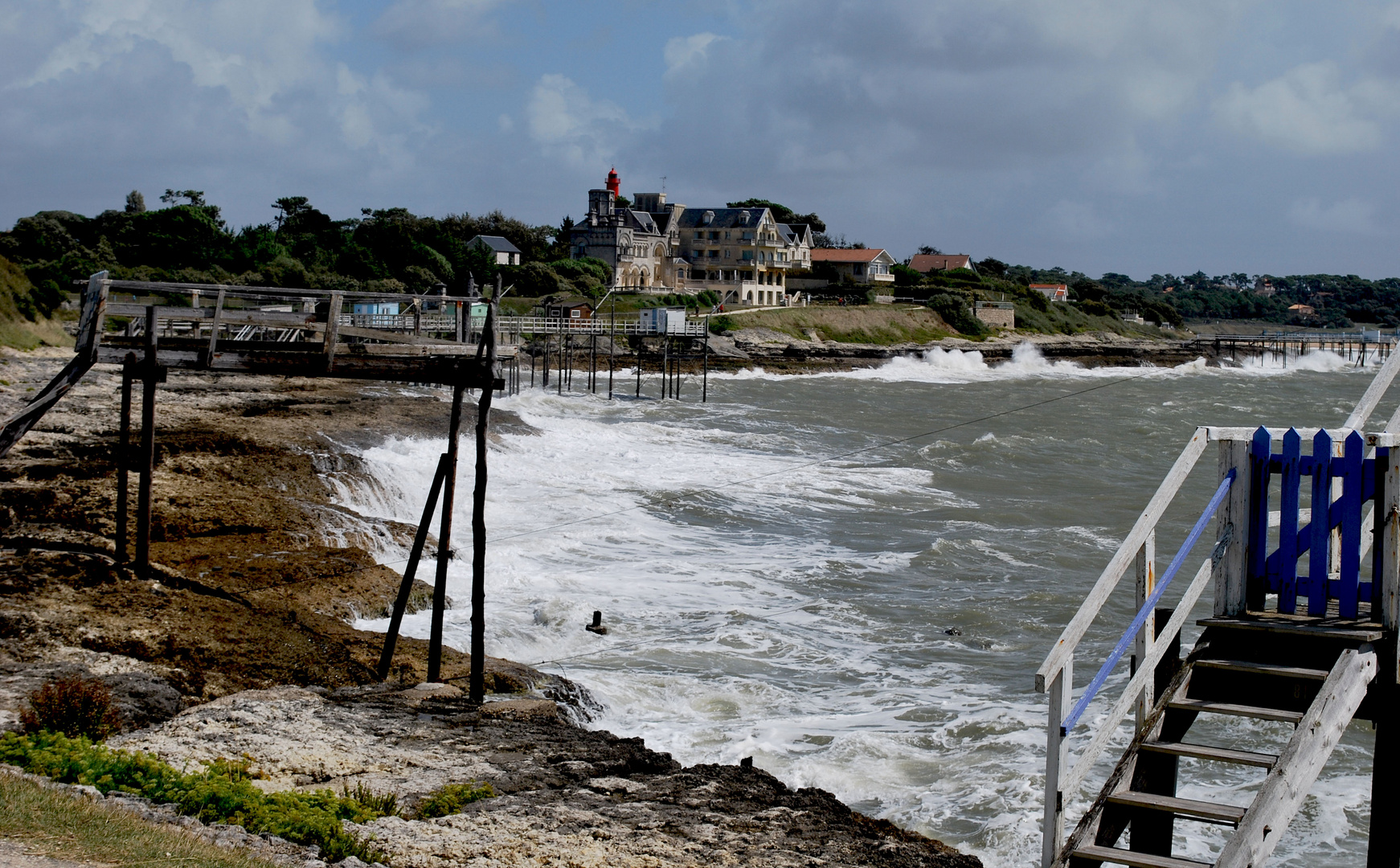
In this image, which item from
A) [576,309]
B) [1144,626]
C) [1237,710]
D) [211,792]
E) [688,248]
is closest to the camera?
[1237,710]

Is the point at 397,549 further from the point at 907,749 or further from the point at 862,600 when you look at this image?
the point at 907,749

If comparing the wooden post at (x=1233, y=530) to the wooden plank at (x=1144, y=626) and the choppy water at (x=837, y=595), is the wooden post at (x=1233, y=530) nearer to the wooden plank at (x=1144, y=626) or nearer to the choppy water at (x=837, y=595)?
the wooden plank at (x=1144, y=626)

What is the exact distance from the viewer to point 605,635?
576 inches

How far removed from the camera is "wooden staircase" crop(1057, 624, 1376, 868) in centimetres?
521

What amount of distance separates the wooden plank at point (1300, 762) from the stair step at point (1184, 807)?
0.13 metres

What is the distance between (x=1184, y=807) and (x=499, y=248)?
321ft

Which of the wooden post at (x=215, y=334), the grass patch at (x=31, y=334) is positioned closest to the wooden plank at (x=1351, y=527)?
the wooden post at (x=215, y=334)

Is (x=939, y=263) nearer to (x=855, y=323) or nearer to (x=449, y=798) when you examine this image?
(x=855, y=323)

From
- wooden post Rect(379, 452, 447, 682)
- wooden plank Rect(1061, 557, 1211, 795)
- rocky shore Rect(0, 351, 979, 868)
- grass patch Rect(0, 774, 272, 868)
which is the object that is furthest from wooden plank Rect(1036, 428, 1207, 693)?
wooden post Rect(379, 452, 447, 682)

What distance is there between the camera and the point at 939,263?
15062 cm

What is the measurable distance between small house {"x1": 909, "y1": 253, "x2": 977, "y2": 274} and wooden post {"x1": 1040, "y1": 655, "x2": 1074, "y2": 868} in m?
144

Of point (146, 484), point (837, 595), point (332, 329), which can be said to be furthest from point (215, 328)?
point (837, 595)

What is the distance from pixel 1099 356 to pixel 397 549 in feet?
328

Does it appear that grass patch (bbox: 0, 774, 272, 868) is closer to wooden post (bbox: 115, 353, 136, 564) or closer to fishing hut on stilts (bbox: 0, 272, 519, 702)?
fishing hut on stilts (bbox: 0, 272, 519, 702)
